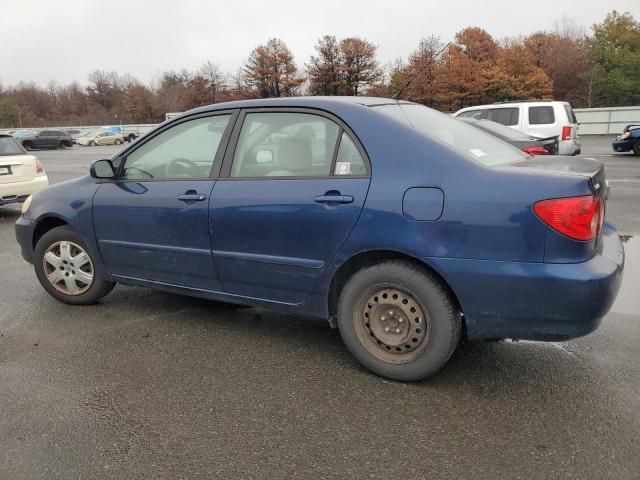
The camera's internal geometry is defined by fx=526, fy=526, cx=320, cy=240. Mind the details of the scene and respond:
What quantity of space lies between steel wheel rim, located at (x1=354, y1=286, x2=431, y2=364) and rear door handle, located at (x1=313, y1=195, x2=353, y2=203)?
1.72ft

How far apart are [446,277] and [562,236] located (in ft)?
1.95

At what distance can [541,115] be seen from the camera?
13.1 meters

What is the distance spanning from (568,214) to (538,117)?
1176 centimetres

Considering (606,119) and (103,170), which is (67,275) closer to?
(103,170)

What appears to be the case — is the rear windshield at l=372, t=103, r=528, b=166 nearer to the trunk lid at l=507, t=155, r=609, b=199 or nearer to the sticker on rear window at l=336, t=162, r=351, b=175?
the trunk lid at l=507, t=155, r=609, b=199

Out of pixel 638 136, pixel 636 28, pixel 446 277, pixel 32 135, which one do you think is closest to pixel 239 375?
pixel 446 277

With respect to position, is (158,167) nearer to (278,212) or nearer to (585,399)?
(278,212)

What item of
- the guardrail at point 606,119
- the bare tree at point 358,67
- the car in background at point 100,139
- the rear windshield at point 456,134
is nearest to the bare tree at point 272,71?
the bare tree at point 358,67

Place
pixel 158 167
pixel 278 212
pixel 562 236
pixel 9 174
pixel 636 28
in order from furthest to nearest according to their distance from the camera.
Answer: pixel 636 28 → pixel 9 174 → pixel 158 167 → pixel 278 212 → pixel 562 236

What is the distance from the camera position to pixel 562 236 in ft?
8.32

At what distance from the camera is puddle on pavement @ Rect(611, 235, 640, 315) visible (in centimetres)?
414

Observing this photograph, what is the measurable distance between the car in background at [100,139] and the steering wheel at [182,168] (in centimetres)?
4665

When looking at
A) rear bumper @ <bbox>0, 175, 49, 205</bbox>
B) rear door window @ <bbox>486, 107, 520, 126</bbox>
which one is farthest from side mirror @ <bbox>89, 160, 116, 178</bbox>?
rear door window @ <bbox>486, 107, 520, 126</bbox>

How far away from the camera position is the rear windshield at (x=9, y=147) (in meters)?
9.04
